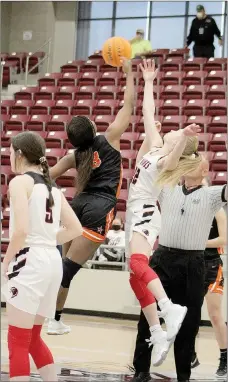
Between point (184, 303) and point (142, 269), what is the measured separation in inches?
23.6

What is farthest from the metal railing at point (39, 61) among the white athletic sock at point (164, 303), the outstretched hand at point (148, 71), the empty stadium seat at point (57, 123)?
the white athletic sock at point (164, 303)

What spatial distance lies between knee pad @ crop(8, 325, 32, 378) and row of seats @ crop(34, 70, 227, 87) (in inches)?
405

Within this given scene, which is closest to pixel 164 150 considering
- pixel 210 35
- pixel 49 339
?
pixel 49 339

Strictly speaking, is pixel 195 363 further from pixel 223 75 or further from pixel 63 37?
pixel 63 37

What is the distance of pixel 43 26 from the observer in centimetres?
1670

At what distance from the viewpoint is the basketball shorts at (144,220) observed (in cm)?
455

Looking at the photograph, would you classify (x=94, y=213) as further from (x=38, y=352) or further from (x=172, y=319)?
(x=38, y=352)

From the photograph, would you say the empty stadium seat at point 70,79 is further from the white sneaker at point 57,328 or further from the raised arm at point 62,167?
the white sneaker at point 57,328

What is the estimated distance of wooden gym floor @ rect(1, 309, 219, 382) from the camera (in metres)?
5.12

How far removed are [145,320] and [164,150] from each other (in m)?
1.12

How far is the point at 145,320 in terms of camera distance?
15.7 ft

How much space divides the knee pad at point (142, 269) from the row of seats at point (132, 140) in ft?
23.9

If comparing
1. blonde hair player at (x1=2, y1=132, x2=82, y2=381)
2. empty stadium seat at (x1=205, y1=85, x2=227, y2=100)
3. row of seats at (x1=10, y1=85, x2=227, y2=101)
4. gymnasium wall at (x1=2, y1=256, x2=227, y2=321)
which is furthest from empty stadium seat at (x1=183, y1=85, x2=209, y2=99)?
blonde hair player at (x1=2, y1=132, x2=82, y2=381)

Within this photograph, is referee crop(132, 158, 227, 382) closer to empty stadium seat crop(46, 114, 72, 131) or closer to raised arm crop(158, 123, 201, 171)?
raised arm crop(158, 123, 201, 171)
